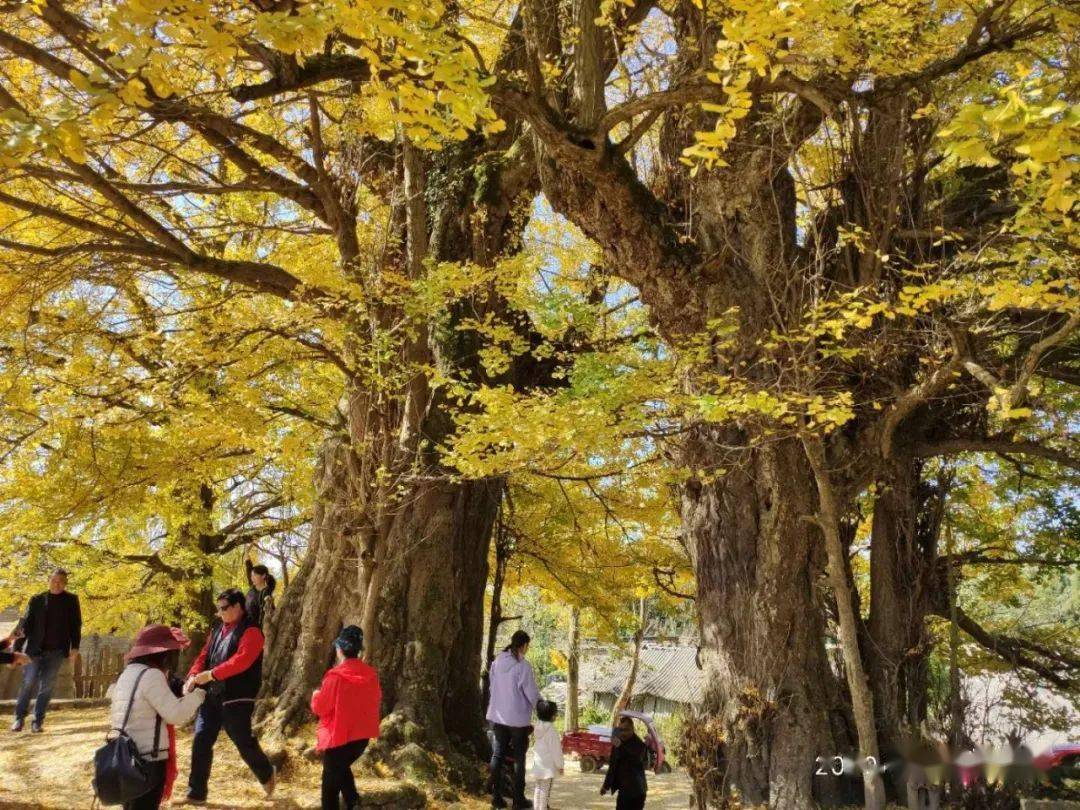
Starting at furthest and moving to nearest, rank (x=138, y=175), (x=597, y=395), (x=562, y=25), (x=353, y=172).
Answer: (x=138, y=175)
(x=353, y=172)
(x=562, y=25)
(x=597, y=395)

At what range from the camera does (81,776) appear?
21.2 feet

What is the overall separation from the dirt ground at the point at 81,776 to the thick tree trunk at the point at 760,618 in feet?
7.64

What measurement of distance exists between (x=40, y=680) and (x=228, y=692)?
3.25 m

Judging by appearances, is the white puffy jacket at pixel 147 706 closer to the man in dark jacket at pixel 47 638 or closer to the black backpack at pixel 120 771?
the black backpack at pixel 120 771

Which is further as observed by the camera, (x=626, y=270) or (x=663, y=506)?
(x=663, y=506)

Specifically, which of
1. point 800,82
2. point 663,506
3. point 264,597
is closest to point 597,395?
point 800,82

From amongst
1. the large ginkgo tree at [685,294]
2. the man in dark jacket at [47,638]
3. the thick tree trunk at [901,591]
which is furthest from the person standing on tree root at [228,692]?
the thick tree trunk at [901,591]

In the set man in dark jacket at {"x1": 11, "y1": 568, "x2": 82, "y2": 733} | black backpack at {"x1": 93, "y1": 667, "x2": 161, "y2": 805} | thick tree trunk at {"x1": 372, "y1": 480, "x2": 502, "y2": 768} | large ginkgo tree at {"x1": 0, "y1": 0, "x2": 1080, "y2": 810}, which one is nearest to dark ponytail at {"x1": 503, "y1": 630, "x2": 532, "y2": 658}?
large ginkgo tree at {"x1": 0, "y1": 0, "x2": 1080, "y2": 810}

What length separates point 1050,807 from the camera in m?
5.66

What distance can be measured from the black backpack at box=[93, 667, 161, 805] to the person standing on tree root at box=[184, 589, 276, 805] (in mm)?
1575

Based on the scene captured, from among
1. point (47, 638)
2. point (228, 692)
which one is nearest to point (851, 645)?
point (228, 692)

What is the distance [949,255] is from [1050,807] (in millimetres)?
4723

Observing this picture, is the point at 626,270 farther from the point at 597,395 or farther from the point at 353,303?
the point at 353,303

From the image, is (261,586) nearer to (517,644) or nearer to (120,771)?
(517,644)
